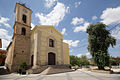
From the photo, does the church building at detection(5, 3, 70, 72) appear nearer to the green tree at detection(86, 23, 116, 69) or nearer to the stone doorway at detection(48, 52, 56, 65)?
Answer: the stone doorway at detection(48, 52, 56, 65)

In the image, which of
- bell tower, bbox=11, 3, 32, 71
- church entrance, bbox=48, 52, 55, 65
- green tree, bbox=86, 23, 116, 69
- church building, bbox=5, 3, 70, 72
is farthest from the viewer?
church entrance, bbox=48, 52, 55, 65

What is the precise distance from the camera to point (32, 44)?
56.4 feet

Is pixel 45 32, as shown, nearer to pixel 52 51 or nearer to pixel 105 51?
pixel 52 51

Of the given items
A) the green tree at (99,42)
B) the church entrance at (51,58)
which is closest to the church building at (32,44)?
the church entrance at (51,58)

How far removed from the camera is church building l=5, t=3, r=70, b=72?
15.3 m

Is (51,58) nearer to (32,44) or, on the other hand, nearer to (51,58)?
(51,58)

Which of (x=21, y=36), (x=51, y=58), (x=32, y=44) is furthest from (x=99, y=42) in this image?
(x=21, y=36)

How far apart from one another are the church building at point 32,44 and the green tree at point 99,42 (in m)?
7.60

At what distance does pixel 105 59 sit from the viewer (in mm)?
12477

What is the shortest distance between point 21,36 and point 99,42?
53.1 ft

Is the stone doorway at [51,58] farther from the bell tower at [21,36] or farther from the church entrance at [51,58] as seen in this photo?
the bell tower at [21,36]

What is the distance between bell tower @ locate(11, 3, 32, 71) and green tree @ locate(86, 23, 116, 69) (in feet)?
44.5

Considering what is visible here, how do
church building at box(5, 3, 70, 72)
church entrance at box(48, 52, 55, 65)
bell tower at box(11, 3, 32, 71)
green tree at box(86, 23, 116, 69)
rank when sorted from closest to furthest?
1. green tree at box(86, 23, 116, 69)
2. church building at box(5, 3, 70, 72)
3. bell tower at box(11, 3, 32, 71)
4. church entrance at box(48, 52, 55, 65)

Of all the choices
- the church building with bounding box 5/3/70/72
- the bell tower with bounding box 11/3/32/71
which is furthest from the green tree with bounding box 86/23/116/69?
the bell tower with bounding box 11/3/32/71
